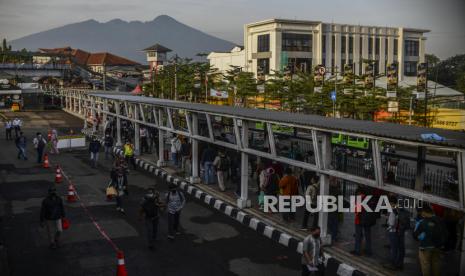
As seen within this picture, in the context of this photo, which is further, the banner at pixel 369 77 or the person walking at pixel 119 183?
the banner at pixel 369 77

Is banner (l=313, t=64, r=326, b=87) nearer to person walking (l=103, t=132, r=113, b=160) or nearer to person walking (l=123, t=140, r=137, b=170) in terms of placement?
person walking (l=103, t=132, r=113, b=160)

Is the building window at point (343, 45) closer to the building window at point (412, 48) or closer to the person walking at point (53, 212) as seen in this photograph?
the building window at point (412, 48)

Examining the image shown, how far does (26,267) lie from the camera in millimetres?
10531

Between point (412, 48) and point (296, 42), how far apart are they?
75.8 ft

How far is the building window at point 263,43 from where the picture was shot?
227 feet

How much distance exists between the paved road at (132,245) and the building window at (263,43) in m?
54.2

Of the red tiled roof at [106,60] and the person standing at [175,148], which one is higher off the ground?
the red tiled roof at [106,60]

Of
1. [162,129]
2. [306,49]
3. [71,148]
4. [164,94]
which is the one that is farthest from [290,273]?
[306,49]

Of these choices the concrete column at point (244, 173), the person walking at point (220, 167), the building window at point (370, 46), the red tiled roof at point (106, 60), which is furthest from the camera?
the red tiled roof at point (106, 60)

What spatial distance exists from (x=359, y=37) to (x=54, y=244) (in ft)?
231

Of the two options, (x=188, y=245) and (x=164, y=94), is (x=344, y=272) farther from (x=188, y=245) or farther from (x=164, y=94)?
(x=164, y=94)

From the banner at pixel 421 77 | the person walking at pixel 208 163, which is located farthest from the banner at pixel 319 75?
the person walking at pixel 208 163

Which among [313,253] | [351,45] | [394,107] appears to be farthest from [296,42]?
[313,253]

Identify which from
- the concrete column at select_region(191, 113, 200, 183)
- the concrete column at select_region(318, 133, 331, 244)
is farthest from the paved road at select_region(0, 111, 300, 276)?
the concrete column at select_region(191, 113, 200, 183)
